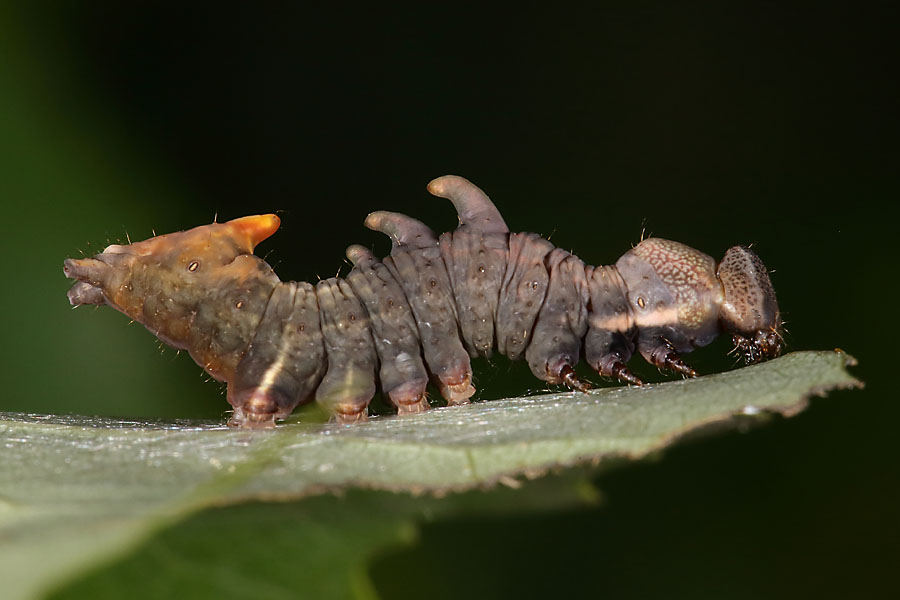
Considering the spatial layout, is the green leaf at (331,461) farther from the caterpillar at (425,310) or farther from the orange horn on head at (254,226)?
the orange horn on head at (254,226)

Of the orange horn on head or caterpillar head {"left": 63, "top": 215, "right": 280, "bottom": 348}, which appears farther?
the orange horn on head

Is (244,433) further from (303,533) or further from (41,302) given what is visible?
(41,302)

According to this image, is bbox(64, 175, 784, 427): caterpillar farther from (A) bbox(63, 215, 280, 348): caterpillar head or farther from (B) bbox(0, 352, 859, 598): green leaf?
(B) bbox(0, 352, 859, 598): green leaf

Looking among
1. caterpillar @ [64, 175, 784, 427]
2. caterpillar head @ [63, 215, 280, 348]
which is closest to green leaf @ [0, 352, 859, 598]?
caterpillar @ [64, 175, 784, 427]

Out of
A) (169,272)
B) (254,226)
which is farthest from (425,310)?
(169,272)

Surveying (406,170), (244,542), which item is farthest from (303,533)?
(406,170)

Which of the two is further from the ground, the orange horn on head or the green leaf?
the orange horn on head

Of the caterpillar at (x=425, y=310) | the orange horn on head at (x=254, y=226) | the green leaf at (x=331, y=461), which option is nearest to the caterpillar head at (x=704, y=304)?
the caterpillar at (x=425, y=310)

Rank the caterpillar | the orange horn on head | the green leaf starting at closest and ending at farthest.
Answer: the green leaf < the caterpillar < the orange horn on head
